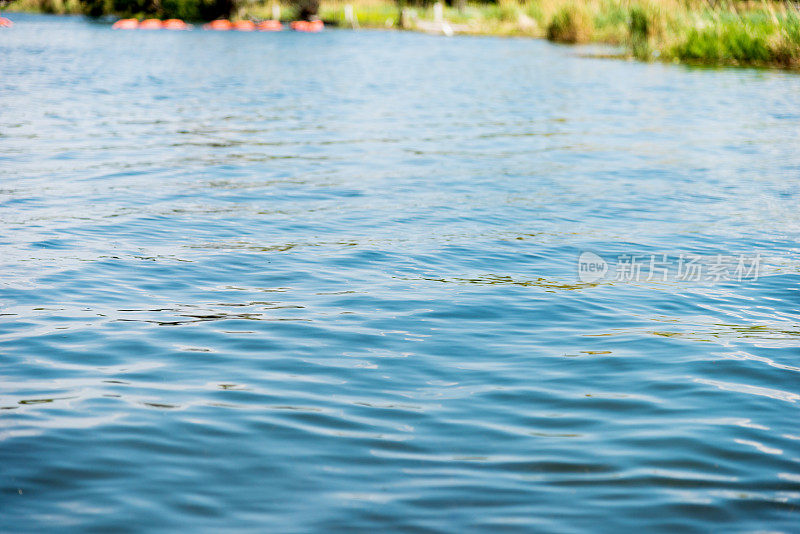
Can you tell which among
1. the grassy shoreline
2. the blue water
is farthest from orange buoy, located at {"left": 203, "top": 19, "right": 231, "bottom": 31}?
the blue water

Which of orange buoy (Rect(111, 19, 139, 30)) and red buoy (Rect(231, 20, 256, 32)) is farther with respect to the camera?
red buoy (Rect(231, 20, 256, 32))

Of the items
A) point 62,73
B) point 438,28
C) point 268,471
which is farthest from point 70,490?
point 438,28

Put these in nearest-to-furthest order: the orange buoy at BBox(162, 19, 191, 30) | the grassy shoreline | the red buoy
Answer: the grassy shoreline
the red buoy
the orange buoy at BBox(162, 19, 191, 30)

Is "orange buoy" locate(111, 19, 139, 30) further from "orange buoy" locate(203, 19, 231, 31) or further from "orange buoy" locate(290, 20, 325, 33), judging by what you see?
"orange buoy" locate(290, 20, 325, 33)

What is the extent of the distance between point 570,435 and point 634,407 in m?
0.57

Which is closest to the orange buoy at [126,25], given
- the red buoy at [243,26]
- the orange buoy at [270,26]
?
the red buoy at [243,26]

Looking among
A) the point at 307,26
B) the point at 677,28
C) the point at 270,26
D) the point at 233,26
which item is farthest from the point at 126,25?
the point at 677,28

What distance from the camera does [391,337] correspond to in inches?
226

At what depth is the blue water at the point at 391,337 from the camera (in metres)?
3.81

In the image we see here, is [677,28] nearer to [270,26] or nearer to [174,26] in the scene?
[270,26]

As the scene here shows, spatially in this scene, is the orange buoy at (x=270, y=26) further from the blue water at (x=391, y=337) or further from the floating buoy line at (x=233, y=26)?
the blue water at (x=391, y=337)

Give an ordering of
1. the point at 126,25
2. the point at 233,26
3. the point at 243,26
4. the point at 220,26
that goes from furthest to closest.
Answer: the point at 233,26
the point at 243,26
the point at 220,26
the point at 126,25

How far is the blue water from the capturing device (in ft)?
12.5

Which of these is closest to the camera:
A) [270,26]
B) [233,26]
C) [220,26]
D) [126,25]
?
[126,25]
